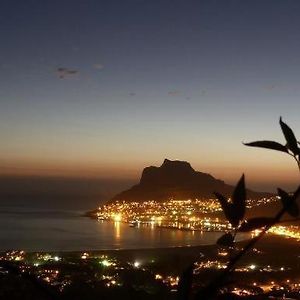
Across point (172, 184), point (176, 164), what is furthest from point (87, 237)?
point (176, 164)

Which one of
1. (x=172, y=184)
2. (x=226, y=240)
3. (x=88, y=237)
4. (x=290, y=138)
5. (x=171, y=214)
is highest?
(x=172, y=184)

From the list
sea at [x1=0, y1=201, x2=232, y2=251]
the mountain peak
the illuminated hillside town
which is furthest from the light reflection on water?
the mountain peak

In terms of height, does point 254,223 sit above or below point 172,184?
below

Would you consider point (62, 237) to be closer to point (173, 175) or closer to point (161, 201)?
point (161, 201)

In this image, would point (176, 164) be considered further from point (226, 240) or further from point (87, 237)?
point (226, 240)

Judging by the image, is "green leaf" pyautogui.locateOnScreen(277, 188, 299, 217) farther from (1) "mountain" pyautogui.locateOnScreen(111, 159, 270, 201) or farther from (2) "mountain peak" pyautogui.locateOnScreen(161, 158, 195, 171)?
(2) "mountain peak" pyautogui.locateOnScreen(161, 158, 195, 171)

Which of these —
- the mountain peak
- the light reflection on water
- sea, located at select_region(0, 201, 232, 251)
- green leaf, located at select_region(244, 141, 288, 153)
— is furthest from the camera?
the mountain peak

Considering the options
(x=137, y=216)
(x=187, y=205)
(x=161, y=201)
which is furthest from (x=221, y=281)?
(x=161, y=201)
